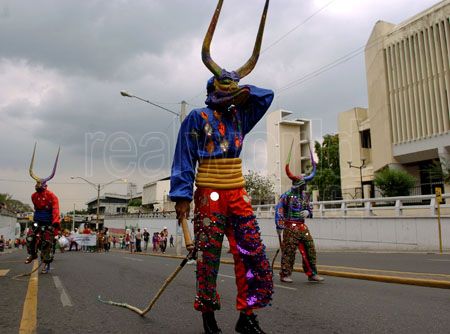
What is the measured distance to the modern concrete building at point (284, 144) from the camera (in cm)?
6303

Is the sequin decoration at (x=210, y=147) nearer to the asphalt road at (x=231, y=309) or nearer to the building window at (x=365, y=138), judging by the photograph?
the asphalt road at (x=231, y=309)

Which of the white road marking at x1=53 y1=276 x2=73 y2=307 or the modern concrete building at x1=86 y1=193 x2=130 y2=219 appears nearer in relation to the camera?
the white road marking at x1=53 y1=276 x2=73 y2=307

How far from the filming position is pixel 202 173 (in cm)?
375

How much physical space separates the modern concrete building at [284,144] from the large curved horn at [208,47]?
5839 cm

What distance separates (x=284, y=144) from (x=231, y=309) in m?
59.0

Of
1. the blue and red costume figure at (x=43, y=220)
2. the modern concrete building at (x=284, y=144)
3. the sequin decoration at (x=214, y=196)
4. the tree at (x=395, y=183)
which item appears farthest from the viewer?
the modern concrete building at (x=284, y=144)

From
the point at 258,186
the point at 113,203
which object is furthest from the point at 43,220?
the point at 113,203

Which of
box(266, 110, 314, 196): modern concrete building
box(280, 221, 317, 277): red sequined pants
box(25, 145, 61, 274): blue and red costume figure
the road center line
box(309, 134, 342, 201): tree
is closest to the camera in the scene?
the road center line

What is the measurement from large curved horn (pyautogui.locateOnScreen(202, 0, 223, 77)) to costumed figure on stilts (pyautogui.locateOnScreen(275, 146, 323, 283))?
4607mm

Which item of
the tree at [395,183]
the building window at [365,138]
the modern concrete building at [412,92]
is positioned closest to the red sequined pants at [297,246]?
the tree at [395,183]

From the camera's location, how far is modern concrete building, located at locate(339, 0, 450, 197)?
96.5 feet

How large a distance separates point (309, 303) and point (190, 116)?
115 inches

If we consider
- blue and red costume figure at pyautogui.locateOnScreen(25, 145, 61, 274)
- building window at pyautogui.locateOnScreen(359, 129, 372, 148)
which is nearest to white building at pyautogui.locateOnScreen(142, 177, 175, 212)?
building window at pyautogui.locateOnScreen(359, 129, 372, 148)

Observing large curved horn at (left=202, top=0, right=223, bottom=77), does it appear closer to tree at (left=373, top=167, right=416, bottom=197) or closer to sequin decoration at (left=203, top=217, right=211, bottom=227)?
sequin decoration at (left=203, top=217, right=211, bottom=227)
